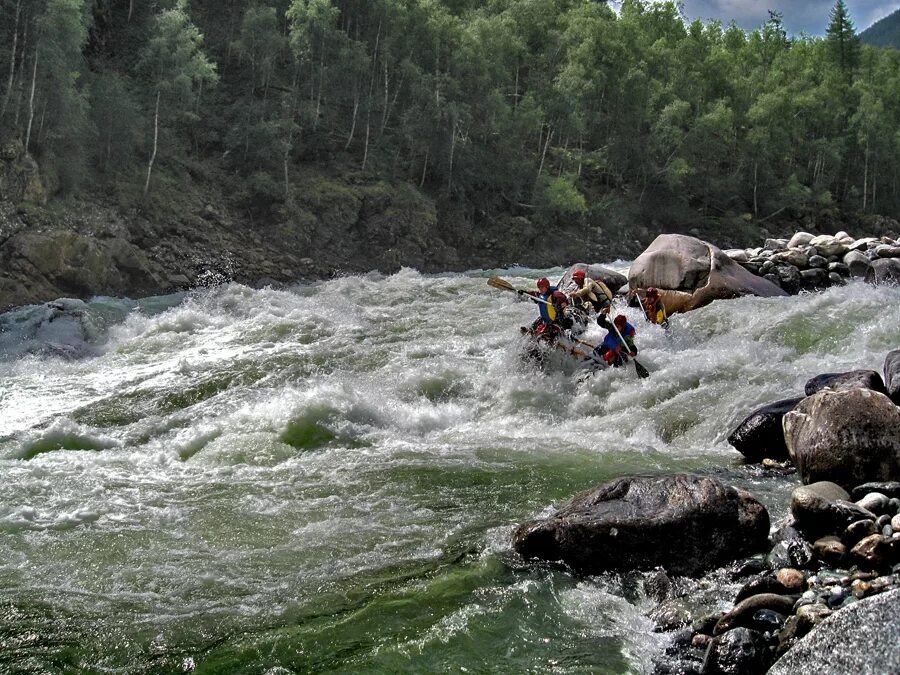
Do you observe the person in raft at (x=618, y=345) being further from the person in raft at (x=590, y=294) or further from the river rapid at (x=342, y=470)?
the person in raft at (x=590, y=294)

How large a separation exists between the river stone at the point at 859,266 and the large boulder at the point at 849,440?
434 inches

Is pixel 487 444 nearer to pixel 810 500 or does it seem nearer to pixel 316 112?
pixel 810 500

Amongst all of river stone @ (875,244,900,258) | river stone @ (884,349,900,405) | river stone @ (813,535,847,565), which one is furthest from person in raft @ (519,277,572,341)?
river stone @ (875,244,900,258)

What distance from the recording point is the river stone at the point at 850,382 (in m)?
7.64

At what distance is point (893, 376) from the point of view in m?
7.59

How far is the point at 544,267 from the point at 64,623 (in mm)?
28553

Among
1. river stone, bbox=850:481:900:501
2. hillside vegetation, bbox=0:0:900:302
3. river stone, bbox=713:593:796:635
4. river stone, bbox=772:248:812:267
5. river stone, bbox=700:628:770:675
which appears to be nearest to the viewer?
river stone, bbox=700:628:770:675

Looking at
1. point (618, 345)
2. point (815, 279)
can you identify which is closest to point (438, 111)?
point (815, 279)

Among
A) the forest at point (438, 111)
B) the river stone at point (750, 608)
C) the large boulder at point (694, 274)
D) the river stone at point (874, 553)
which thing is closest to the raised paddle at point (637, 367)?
the large boulder at point (694, 274)

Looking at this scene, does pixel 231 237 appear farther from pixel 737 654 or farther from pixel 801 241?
pixel 737 654

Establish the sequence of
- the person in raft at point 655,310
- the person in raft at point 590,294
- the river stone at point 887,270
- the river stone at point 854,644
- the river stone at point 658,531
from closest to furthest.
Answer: the river stone at point 854,644, the river stone at point 658,531, the person in raft at point 655,310, the person in raft at point 590,294, the river stone at point 887,270

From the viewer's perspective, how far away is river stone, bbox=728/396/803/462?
7.68 meters

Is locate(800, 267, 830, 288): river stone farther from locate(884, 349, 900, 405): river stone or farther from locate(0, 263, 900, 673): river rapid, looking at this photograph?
locate(884, 349, 900, 405): river stone

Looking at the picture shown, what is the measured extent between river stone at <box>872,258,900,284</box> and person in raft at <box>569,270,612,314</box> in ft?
20.1
